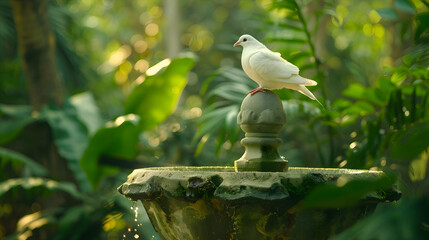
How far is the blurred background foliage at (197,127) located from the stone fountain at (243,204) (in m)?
0.38

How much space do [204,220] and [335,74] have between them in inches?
250

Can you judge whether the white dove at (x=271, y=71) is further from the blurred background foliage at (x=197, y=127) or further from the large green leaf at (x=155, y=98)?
the large green leaf at (x=155, y=98)

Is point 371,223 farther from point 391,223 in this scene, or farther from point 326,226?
point 326,226

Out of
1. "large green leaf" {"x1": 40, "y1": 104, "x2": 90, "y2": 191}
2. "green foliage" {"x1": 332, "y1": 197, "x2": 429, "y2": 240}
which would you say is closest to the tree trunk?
"large green leaf" {"x1": 40, "y1": 104, "x2": 90, "y2": 191}

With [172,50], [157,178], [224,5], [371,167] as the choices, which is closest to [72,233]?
[371,167]

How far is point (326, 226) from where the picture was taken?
6.06ft

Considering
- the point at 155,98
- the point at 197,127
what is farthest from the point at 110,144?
the point at 197,127

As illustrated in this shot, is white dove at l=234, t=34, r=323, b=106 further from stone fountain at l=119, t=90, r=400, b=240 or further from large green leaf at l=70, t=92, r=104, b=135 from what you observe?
large green leaf at l=70, t=92, r=104, b=135

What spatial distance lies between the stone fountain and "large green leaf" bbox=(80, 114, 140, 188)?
296 cm

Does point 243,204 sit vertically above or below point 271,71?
below

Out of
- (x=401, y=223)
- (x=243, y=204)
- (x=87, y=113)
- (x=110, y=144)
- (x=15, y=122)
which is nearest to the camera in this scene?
(x=401, y=223)

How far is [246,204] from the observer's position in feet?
5.81

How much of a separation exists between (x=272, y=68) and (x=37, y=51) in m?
4.33

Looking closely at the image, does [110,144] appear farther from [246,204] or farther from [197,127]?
[246,204]
